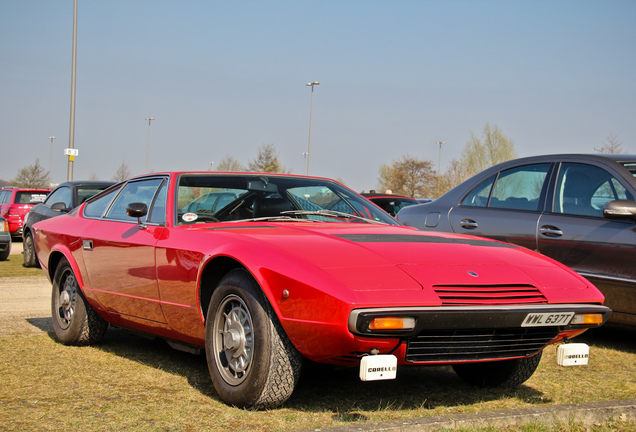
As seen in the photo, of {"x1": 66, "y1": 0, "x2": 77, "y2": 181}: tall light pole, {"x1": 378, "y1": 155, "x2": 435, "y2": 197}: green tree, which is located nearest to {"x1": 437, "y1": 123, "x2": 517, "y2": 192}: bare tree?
{"x1": 378, "y1": 155, "x2": 435, "y2": 197}: green tree

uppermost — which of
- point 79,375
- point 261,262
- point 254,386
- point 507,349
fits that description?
point 261,262

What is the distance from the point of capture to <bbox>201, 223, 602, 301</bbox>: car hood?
10.9ft

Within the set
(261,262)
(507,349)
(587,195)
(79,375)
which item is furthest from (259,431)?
(587,195)

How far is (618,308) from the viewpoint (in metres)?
5.33

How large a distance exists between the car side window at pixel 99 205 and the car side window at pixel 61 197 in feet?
19.9

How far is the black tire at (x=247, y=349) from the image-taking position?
11.3 feet

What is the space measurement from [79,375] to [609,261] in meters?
3.81

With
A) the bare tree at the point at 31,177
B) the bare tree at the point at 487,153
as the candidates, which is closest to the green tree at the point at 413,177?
the bare tree at the point at 487,153

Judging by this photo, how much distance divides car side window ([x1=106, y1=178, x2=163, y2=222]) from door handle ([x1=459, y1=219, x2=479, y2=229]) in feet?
9.22

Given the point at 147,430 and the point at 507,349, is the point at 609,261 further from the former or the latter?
the point at 147,430

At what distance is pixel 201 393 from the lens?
3977mm

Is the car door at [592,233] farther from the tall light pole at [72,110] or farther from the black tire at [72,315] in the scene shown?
the tall light pole at [72,110]

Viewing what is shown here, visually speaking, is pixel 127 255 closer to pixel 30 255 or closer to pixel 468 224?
pixel 468 224

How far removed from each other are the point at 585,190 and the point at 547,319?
8.72 feet
